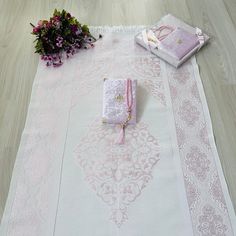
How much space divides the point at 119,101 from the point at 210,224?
618mm

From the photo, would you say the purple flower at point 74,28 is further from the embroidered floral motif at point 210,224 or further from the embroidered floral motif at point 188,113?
the embroidered floral motif at point 210,224

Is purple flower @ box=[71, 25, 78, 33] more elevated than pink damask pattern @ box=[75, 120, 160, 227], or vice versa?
purple flower @ box=[71, 25, 78, 33]

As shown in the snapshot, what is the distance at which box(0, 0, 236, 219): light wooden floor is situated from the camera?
4.21 ft

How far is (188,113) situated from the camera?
4.45ft

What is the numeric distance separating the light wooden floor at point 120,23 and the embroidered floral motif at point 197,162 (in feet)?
0.24

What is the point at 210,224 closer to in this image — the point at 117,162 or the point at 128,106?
Result: the point at 117,162

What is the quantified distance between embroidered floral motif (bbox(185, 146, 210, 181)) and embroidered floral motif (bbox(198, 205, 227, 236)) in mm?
130

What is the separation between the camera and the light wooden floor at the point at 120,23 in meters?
1.28

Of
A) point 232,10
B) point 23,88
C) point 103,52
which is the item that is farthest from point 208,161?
point 232,10

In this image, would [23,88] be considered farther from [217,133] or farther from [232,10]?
[232,10]

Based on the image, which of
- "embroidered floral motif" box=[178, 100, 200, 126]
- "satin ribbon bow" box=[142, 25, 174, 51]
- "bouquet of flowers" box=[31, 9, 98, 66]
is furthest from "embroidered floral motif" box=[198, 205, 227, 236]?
"bouquet of flowers" box=[31, 9, 98, 66]

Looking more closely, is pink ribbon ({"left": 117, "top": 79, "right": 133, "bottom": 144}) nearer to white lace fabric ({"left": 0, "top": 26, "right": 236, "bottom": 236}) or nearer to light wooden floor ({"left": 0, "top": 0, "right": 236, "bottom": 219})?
white lace fabric ({"left": 0, "top": 26, "right": 236, "bottom": 236})

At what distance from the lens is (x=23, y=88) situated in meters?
1.49

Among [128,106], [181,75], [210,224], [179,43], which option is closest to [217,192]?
[210,224]
